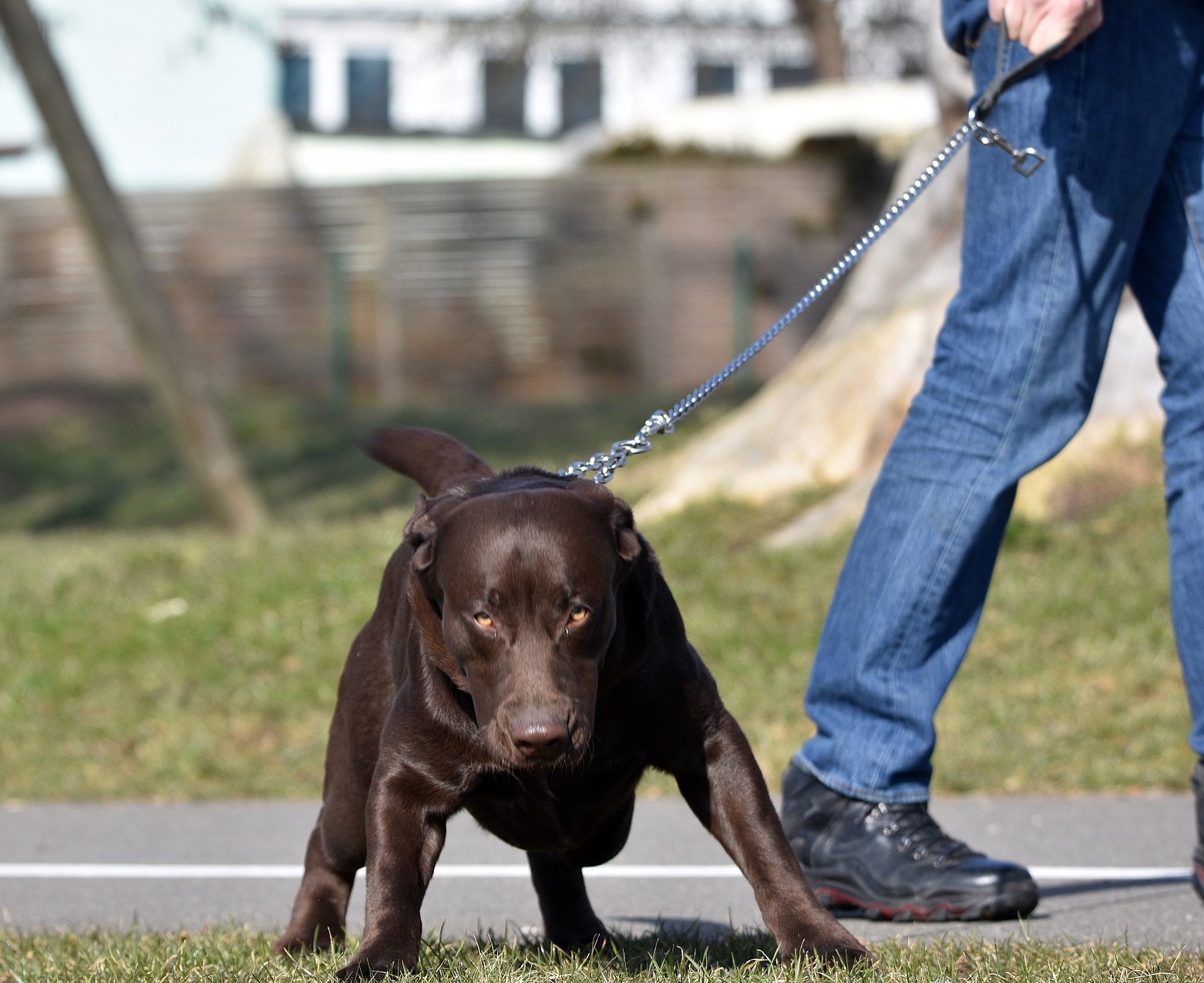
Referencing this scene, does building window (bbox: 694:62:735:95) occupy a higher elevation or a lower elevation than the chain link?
lower

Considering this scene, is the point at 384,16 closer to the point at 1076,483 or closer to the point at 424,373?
the point at 424,373

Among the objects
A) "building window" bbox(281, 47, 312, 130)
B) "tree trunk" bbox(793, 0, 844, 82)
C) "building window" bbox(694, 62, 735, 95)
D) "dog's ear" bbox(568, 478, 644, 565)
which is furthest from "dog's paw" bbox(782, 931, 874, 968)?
"building window" bbox(281, 47, 312, 130)

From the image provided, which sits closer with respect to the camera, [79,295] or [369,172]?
[79,295]

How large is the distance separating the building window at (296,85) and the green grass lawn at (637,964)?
97.4 feet

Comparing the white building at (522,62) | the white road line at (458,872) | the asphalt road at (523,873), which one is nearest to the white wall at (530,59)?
the white building at (522,62)

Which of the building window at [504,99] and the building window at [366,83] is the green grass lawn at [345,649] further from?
the building window at [366,83]

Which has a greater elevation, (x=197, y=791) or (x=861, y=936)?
(x=861, y=936)

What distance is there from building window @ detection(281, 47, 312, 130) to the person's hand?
96.5ft

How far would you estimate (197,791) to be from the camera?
5.85 meters

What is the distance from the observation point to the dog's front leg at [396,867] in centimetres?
261

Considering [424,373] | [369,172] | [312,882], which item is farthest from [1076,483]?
[369,172]

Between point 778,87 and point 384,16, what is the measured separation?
790 centimetres

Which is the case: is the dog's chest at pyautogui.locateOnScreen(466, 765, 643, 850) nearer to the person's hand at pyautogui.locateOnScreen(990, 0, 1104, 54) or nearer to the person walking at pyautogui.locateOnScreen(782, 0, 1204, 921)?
the person walking at pyautogui.locateOnScreen(782, 0, 1204, 921)

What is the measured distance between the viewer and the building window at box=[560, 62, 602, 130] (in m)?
30.7
